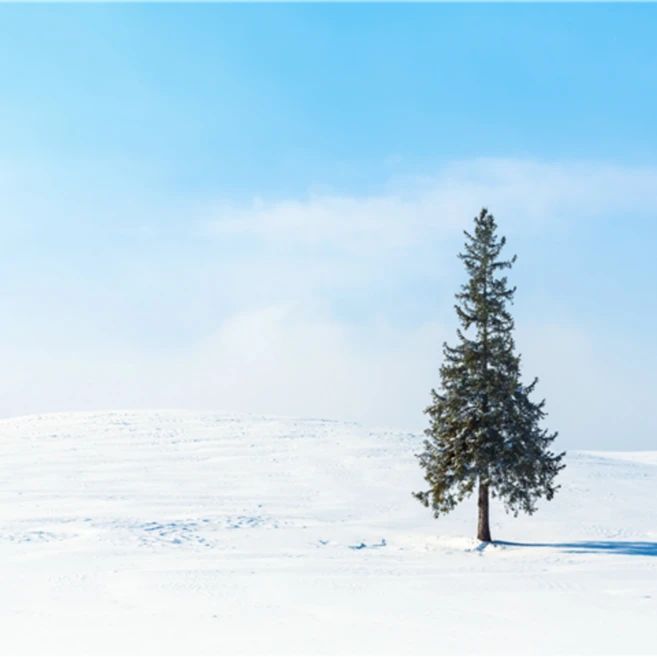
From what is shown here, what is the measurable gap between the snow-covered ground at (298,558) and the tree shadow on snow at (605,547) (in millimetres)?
139

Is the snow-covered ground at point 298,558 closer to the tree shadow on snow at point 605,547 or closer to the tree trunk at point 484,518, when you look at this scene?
the tree shadow on snow at point 605,547

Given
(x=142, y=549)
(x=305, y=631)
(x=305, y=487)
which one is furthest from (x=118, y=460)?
(x=305, y=631)

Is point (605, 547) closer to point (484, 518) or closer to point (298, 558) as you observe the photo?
point (484, 518)

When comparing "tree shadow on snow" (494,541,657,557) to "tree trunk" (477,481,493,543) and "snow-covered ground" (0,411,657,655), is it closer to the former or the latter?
"snow-covered ground" (0,411,657,655)

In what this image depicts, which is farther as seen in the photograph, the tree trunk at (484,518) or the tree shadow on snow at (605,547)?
the tree trunk at (484,518)

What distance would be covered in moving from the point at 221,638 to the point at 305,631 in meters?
Answer: 1.45

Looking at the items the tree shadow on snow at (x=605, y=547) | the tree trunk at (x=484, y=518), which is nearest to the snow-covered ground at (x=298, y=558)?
the tree shadow on snow at (x=605, y=547)

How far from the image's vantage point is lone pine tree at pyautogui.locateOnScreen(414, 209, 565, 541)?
81.6 feet

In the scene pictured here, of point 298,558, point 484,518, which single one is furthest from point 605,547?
point 298,558

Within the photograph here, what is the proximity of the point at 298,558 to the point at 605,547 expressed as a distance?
11528 millimetres

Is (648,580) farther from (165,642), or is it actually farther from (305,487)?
(305,487)

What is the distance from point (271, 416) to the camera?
65.4 m

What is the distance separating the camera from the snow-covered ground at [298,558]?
11289 mm

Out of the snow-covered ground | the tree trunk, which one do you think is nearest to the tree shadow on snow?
the snow-covered ground
